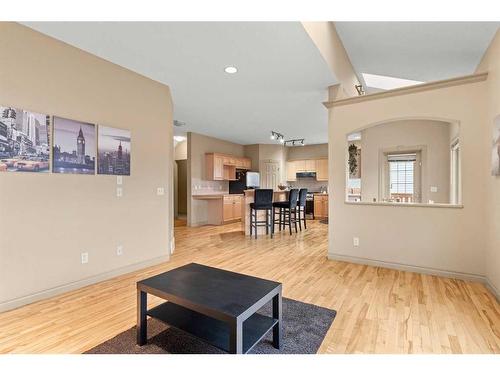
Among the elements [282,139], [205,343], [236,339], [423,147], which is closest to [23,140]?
[205,343]

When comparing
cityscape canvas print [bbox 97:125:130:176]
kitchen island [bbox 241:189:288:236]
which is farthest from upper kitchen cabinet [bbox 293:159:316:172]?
cityscape canvas print [bbox 97:125:130:176]

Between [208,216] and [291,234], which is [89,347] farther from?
[208,216]

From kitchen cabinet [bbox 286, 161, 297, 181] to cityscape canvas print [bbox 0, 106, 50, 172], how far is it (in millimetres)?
7813

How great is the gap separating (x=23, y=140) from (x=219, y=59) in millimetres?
2211

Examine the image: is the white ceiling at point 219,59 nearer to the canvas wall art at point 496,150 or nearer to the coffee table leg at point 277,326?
the canvas wall art at point 496,150

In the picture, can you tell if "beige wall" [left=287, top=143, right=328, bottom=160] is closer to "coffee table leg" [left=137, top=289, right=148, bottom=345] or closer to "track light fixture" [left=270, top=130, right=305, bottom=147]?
"track light fixture" [left=270, top=130, right=305, bottom=147]

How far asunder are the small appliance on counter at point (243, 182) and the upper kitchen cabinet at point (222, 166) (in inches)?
10.6

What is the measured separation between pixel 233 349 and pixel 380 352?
3.57 feet

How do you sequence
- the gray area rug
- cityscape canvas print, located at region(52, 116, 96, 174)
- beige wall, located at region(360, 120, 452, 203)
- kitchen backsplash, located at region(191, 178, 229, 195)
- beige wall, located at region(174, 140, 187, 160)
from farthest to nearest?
beige wall, located at region(174, 140, 187, 160)
kitchen backsplash, located at region(191, 178, 229, 195)
beige wall, located at region(360, 120, 452, 203)
cityscape canvas print, located at region(52, 116, 96, 174)
the gray area rug

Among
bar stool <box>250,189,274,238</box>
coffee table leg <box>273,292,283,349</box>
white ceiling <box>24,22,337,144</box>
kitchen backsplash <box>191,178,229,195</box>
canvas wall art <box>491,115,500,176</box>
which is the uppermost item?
white ceiling <box>24,22,337,144</box>

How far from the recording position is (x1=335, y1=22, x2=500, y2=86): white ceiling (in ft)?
9.70

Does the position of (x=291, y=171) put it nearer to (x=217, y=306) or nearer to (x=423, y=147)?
(x=423, y=147)

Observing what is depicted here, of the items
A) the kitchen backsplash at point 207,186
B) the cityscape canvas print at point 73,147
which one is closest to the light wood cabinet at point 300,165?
the kitchen backsplash at point 207,186
